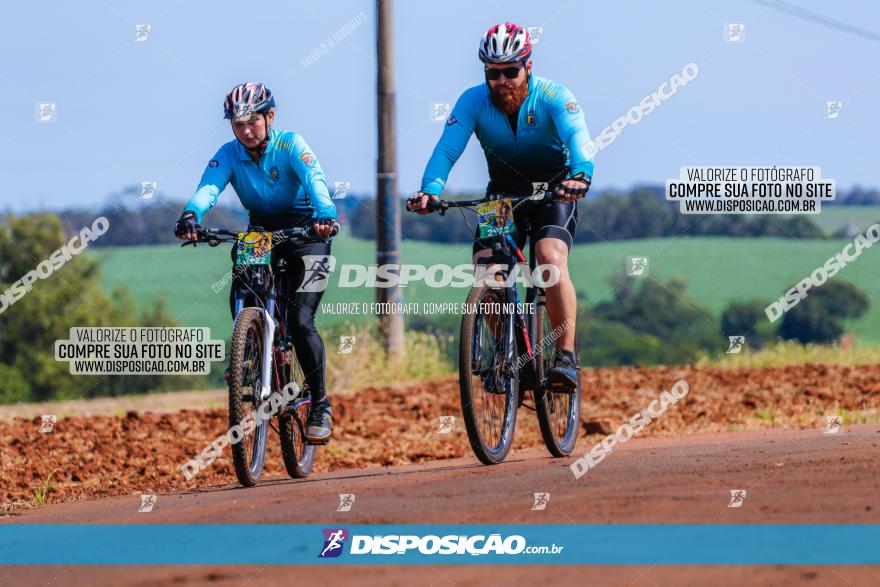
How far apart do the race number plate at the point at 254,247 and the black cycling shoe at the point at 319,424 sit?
1183 mm

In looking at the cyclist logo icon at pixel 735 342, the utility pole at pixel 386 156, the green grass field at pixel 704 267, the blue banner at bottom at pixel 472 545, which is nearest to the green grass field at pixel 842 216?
the green grass field at pixel 704 267

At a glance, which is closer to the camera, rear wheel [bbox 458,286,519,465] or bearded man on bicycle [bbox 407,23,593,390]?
rear wheel [bbox 458,286,519,465]

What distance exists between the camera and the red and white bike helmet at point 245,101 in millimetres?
8547

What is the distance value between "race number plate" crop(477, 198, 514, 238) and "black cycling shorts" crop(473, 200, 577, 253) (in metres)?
0.06

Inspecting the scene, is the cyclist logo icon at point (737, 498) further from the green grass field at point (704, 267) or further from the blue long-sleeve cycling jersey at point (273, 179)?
the green grass field at point (704, 267)

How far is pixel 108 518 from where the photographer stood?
291 inches

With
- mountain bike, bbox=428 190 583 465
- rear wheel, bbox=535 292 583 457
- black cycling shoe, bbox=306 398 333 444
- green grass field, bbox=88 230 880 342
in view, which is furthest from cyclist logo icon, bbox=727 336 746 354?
green grass field, bbox=88 230 880 342

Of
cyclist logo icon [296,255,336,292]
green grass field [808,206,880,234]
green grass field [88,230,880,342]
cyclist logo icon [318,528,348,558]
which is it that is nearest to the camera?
cyclist logo icon [318,528,348,558]

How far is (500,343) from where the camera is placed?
859cm

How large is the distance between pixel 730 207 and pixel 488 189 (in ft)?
20.0

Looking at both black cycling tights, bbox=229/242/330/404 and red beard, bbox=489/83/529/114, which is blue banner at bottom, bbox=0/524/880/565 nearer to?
black cycling tights, bbox=229/242/330/404

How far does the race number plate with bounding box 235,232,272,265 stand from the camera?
841 centimetres

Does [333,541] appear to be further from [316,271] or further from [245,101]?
[245,101]

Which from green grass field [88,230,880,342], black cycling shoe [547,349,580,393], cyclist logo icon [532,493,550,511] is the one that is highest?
black cycling shoe [547,349,580,393]
